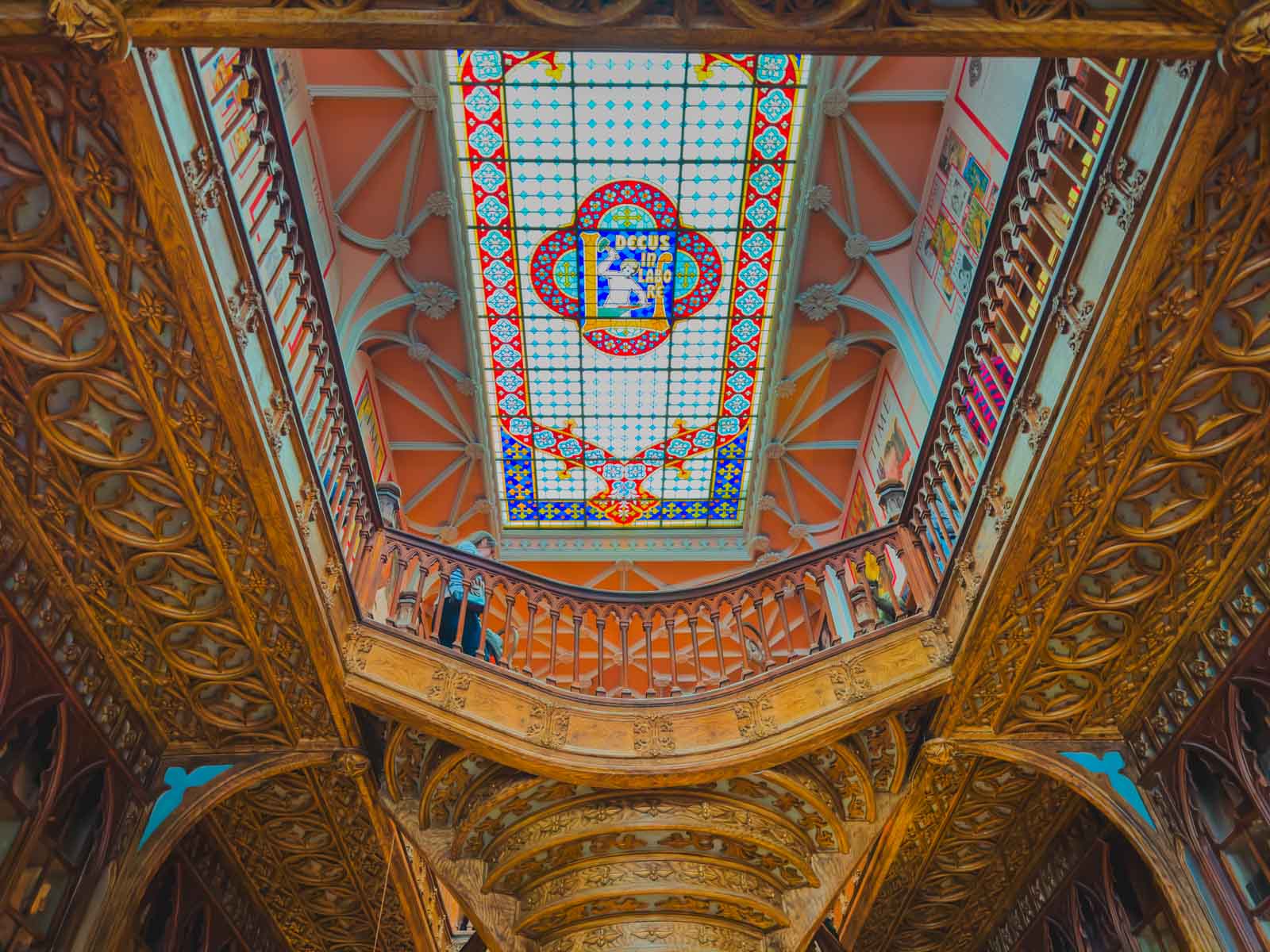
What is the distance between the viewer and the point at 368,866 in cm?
700

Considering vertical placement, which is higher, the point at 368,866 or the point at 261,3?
the point at 261,3

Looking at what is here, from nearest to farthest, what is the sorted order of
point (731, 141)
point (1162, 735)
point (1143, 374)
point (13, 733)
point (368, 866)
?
point (1143, 374)
point (13, 733)
point (1162, 735)
point (368, 866)
point (731, 141)

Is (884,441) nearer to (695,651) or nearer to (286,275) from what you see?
(695,651)

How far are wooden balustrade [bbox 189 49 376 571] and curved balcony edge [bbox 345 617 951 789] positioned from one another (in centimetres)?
89

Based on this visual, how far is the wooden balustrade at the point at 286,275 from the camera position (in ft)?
14.4

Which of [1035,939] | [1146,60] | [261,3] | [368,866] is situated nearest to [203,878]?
[368,866]

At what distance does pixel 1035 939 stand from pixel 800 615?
18.4 feet

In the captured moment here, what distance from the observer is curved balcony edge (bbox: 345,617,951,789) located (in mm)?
5875

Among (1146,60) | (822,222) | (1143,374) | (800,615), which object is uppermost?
(822,222)

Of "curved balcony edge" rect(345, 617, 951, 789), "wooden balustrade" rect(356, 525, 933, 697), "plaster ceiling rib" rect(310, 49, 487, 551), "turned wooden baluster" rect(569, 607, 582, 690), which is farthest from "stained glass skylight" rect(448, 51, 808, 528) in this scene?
"curved balcony edge" rect(345, 617, 951, 789)

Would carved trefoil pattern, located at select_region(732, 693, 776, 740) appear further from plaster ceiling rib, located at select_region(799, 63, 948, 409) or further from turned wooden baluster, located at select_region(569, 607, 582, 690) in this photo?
plaster ceiling rib, located at select_region(799, 63, 948, 409)

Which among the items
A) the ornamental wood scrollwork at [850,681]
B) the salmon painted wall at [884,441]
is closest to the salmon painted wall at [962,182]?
the salmon painted wall at [884,441]

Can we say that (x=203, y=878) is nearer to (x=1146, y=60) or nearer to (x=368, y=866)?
(x=368, y=866)

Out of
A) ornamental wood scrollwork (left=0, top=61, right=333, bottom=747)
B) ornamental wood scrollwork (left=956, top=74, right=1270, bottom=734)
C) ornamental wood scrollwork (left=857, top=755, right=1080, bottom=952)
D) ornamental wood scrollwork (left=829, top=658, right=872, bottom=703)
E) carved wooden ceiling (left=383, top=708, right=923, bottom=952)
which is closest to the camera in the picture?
ornamental wood scrollwork (left=0, top=61, right=333, bottom=747)
